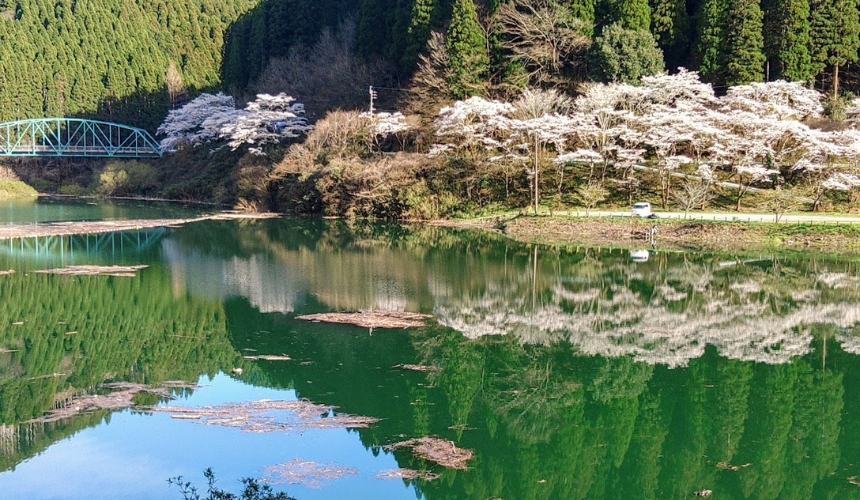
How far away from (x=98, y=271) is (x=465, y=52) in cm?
2590

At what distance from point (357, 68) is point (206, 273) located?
112 feet

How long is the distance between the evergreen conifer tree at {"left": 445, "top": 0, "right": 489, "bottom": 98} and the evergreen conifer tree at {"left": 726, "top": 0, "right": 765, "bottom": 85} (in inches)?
483

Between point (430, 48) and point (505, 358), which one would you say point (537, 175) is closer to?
point (430, 48)

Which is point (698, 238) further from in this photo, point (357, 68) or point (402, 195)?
point (357, 68)

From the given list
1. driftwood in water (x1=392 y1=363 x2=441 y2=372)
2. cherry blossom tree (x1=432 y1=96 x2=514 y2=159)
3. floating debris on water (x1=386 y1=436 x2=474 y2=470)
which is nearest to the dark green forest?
cherry blossom tree (x1=432 y1=96 x2=514 y2=159)

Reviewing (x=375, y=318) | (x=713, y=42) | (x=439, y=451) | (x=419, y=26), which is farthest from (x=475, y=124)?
(x=439, y=451)

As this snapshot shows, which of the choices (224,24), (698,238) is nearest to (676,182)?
(698,238)

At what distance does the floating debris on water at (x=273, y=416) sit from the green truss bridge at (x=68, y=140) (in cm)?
6265

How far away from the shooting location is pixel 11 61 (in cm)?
8144

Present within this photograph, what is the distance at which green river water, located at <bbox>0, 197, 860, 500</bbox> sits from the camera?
38.8ft

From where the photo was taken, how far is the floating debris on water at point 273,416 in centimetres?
1305

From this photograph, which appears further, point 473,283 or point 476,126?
point 476,126

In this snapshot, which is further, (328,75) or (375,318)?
(328,75)

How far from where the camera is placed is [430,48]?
49938 millimetres
